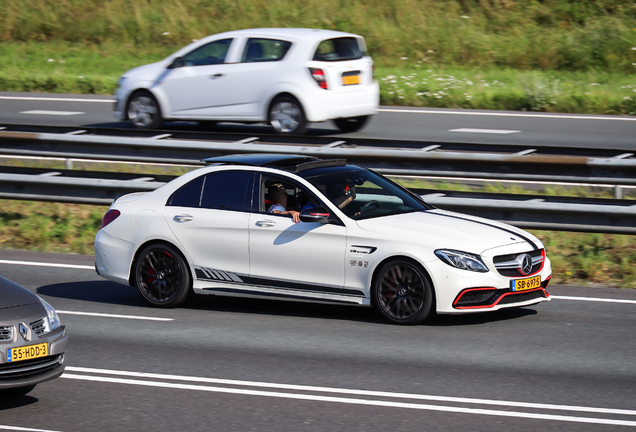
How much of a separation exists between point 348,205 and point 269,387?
2.64m

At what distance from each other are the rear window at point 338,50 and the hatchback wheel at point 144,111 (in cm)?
322

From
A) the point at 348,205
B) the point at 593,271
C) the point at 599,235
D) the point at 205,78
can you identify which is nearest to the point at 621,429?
the point at 348,205

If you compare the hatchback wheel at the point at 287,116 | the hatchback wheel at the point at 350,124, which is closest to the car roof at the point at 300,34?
the hatchback wheel at the point at 287,116

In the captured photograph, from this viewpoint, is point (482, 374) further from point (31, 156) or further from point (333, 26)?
point (333, 26)

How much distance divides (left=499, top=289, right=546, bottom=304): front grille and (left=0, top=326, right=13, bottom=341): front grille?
4268 mm

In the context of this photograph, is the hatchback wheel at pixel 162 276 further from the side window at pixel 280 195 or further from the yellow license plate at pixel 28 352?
the yellow license plate at pixel 28 352

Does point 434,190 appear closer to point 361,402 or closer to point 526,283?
point 526,283

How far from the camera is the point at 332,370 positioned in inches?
276

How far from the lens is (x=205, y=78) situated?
16.7 metres

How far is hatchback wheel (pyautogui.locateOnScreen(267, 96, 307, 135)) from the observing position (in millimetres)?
15883

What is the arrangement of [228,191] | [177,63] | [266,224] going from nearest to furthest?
1. [266,224]
2. [228,191]
3. [177,63]

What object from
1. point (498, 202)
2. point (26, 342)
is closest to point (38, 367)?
point (26, 342)

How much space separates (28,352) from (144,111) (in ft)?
38.5

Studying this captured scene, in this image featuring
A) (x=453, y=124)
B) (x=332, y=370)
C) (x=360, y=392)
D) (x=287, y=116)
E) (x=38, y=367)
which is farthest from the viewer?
(x=453, y=124)
